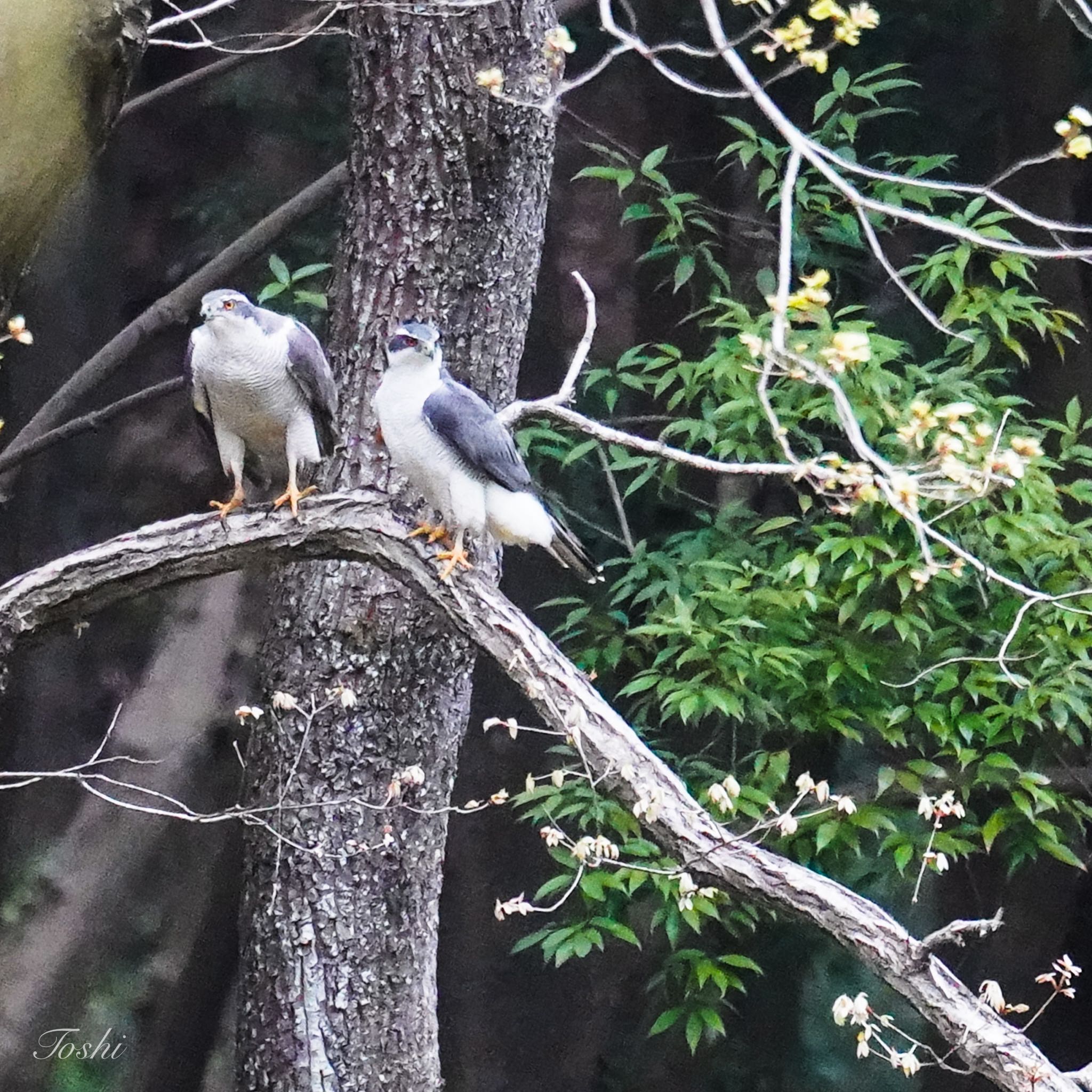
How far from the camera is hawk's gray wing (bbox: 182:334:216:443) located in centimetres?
250

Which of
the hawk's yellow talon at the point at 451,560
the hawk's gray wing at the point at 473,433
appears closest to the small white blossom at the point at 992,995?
A: the hawk's yellow talon at the point at 451,560

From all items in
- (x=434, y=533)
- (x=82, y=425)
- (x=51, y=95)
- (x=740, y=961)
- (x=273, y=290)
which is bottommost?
(x=740, y=961)

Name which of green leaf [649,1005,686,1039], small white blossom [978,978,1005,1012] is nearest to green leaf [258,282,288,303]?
green leaf [649,1005,686,1039]

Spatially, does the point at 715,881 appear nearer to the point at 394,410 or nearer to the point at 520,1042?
the point at 394,410

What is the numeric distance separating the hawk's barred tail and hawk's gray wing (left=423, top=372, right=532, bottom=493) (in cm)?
11

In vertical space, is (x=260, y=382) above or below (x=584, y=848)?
above

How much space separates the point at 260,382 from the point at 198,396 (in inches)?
7.2

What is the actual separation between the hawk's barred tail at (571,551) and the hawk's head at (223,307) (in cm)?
68

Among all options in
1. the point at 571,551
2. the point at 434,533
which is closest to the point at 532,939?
the point at 571,551

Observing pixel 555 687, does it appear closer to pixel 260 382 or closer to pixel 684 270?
pixel 260 382

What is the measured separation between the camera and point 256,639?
3854mm

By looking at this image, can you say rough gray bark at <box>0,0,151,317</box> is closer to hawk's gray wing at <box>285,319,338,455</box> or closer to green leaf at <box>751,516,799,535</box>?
hawk's gray wing at <box>285,319,338,455</box>

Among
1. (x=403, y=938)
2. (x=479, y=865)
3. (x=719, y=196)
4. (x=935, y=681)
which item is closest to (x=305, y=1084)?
(x=403, y=938)

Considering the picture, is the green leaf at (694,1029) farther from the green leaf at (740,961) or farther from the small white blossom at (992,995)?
the small white blossom at (992,995)
